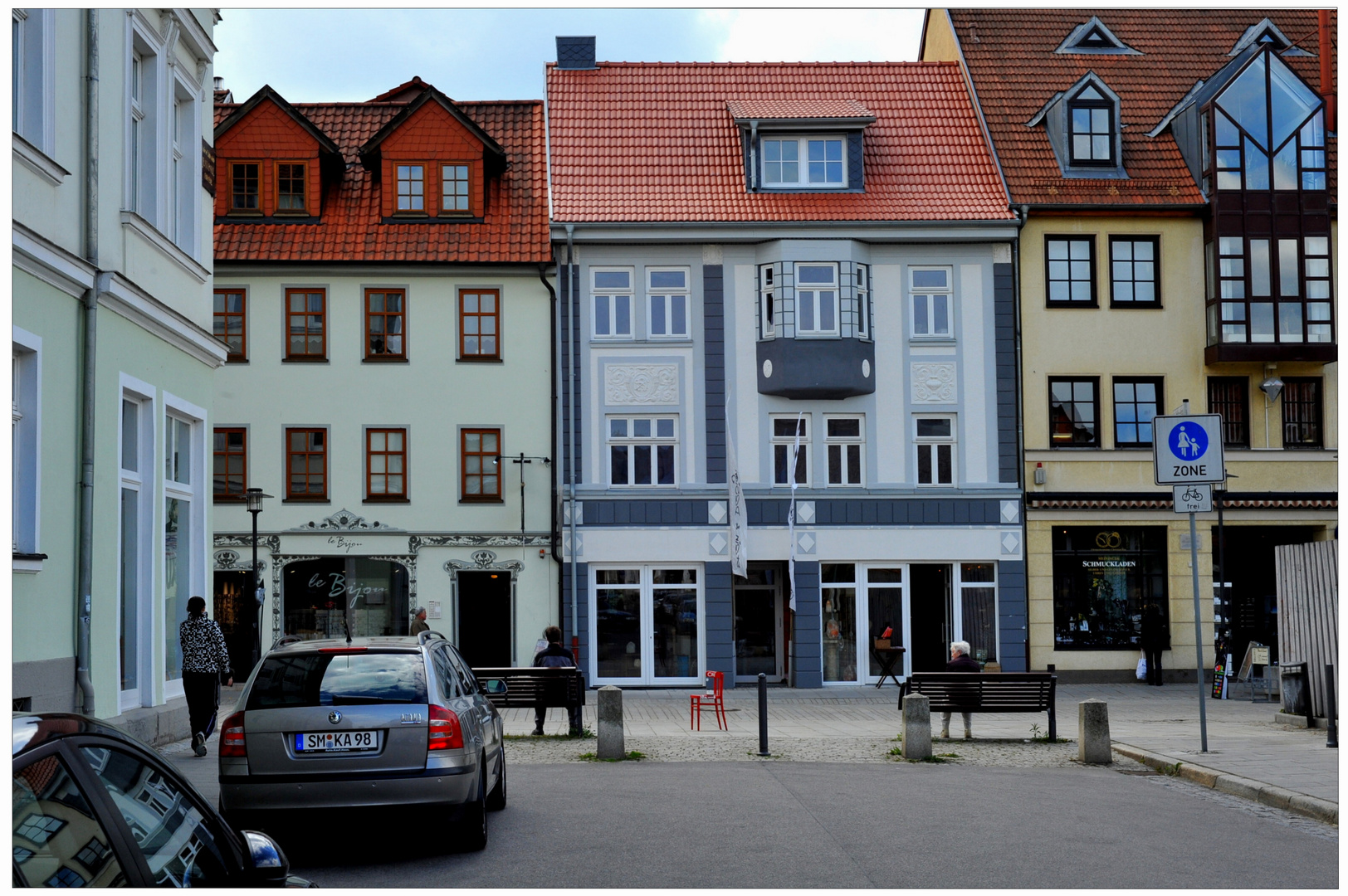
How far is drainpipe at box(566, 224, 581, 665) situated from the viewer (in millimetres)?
31203

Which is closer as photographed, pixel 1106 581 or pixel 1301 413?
pixel 1106 581

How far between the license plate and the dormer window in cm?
2731

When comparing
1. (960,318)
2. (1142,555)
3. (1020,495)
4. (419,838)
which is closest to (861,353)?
(960,318)

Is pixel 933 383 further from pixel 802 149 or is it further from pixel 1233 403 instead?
pixel 1233 403

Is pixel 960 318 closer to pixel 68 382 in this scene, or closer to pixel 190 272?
pixel 190 272

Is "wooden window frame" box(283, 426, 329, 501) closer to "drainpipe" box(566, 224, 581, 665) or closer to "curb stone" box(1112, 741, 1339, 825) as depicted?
"drainpipe" box(566, 224, 581, 665)

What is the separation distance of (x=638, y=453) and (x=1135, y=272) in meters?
11.5

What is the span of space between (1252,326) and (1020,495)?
6.16m

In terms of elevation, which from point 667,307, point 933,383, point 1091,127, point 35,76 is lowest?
point 933,383

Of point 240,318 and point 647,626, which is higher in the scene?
point 240,318

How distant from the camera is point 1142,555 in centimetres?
3225

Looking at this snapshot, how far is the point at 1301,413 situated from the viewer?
32.7m

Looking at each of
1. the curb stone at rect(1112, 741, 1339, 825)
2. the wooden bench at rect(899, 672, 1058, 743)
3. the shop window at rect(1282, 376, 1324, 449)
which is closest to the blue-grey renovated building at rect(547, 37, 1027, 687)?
the shop window at rect(1282, 376, 1324, 449)

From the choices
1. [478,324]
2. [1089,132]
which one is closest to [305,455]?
[478,324]
